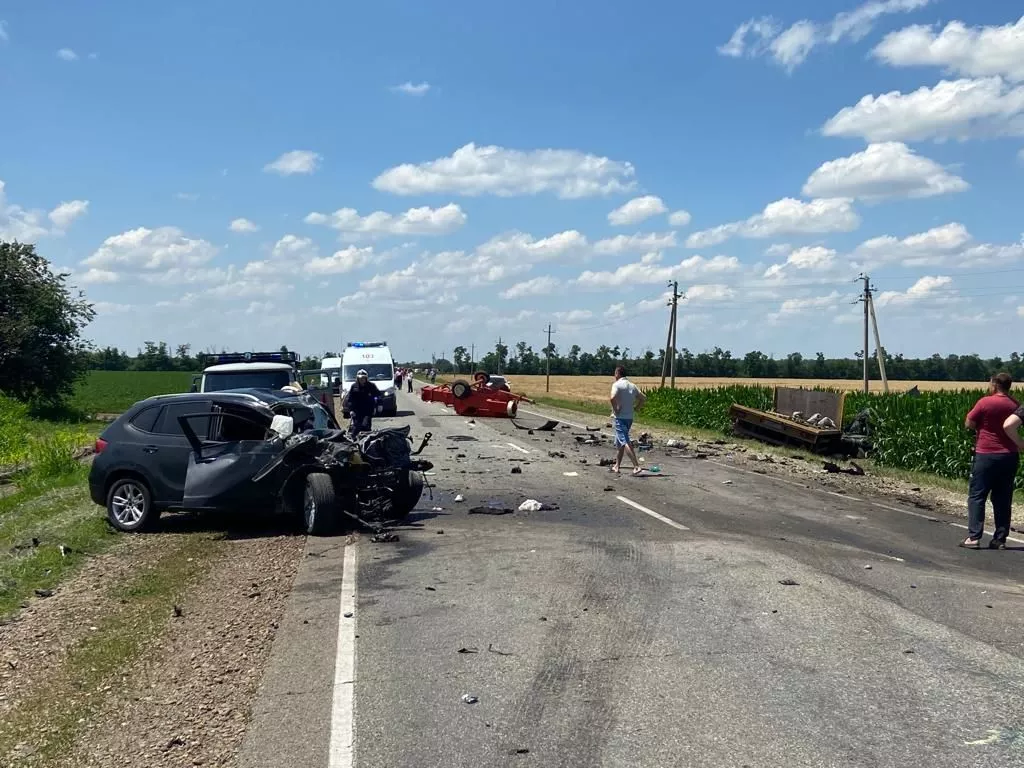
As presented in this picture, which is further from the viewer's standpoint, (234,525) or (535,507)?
(535,507)

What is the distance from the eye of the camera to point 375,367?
34875 mm

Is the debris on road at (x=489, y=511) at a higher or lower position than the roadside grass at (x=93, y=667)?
higher

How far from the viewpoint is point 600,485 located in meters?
15.3

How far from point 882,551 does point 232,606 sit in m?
6.72

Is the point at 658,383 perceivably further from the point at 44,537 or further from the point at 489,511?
the point at 44,537

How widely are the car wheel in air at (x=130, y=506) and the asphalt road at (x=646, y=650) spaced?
232 centimetres

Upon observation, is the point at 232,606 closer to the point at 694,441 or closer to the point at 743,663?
the point at 743,663

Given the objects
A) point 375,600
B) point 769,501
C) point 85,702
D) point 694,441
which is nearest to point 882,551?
point 769,501

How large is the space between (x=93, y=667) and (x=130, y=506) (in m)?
5.40

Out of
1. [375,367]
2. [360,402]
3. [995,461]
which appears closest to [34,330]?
[375,367]

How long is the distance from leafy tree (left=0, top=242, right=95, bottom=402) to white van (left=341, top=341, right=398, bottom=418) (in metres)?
13.1

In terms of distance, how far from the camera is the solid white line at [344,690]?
15.0 feet

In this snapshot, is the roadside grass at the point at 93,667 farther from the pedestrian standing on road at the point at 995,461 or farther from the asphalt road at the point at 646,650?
the pedestrian standing on road at the point at 995,461

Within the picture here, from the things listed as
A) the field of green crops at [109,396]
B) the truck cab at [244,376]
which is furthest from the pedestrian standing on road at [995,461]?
the field of green crops at [109,396]
